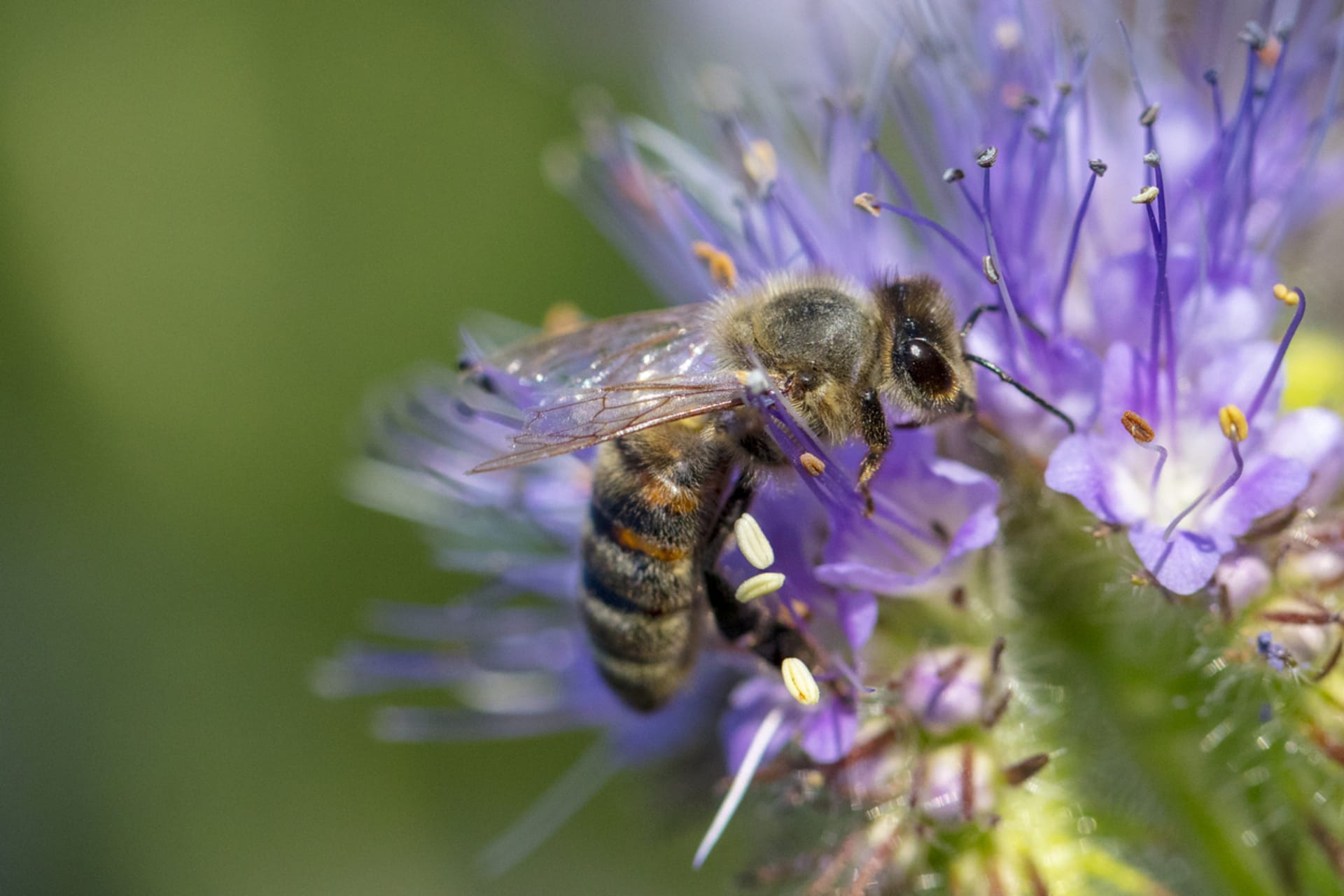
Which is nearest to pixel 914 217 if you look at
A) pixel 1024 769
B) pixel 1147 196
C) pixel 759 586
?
pixel 1147 196

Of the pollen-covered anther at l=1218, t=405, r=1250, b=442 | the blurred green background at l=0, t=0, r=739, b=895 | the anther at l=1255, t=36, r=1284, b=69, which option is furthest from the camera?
the blurred green background at l=0, t=0, r=739, b=895

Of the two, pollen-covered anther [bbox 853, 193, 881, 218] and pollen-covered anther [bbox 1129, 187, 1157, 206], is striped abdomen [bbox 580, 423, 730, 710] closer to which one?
pollen-covered anther [bbox 853, 193, 881, 218]

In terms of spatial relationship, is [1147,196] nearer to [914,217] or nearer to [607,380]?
[914,217]

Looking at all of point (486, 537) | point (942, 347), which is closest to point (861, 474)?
point (942, 347)

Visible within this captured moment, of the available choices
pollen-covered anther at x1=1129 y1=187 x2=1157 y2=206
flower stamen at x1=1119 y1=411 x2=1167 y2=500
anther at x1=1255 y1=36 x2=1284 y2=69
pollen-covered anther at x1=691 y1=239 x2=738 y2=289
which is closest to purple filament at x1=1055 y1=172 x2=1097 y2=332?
A: pollen-covered anther at x1=1129 y1=187 x2=1157 y2=206

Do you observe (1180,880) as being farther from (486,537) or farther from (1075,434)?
(486,537)
